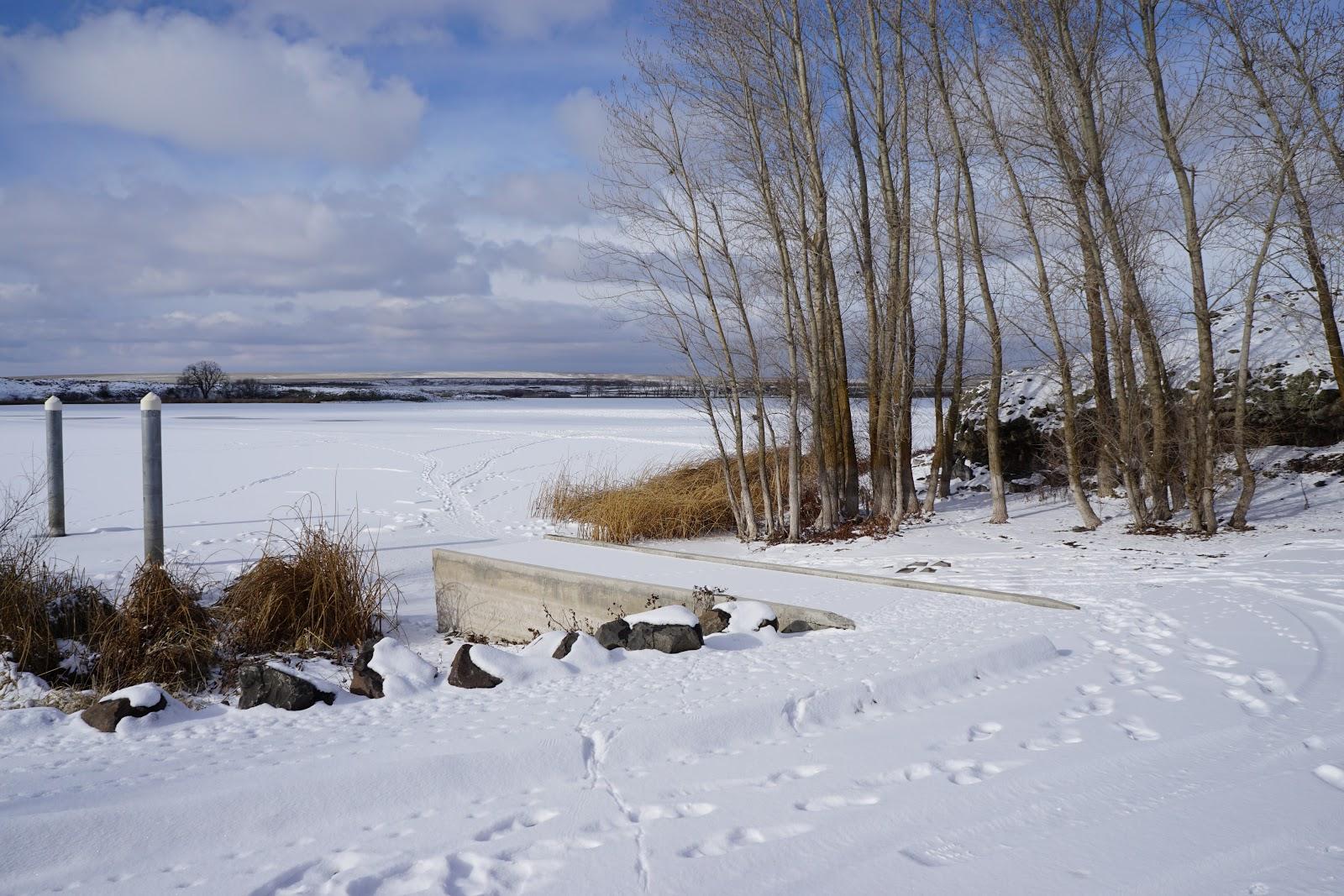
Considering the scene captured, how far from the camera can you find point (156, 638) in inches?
224

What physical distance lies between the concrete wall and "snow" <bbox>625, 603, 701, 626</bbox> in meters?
0.69

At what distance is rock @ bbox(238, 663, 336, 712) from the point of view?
4.29m

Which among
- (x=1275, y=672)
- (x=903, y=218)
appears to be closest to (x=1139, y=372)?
(x=903, y=218)

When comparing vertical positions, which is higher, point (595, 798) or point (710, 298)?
point (710, 298)

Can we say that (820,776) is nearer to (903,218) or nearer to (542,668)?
(542,668)

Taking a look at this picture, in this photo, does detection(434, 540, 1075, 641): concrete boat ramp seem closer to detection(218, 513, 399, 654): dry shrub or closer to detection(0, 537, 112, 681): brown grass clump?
detection(218, 513, 399, 654): dry shrub

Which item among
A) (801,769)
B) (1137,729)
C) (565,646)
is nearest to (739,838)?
(801,769)

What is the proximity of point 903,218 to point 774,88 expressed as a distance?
1.91 meters

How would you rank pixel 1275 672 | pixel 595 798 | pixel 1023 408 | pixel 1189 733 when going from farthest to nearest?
pixel 1023 408 → pixel 1275 672 → pixel 1189 733 → pixel 595 798

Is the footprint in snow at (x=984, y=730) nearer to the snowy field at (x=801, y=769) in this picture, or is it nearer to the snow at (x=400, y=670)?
the snowy field at (x=801, y=769)

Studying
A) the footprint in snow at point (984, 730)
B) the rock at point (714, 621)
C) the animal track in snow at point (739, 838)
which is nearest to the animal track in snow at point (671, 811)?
the animal track in snow at point (739, 838)

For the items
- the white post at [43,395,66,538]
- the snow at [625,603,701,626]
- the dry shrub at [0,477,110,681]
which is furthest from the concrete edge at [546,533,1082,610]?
the white post at [43,395,66,538]

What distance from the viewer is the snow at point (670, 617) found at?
5.09m

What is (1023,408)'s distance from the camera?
1225cm
